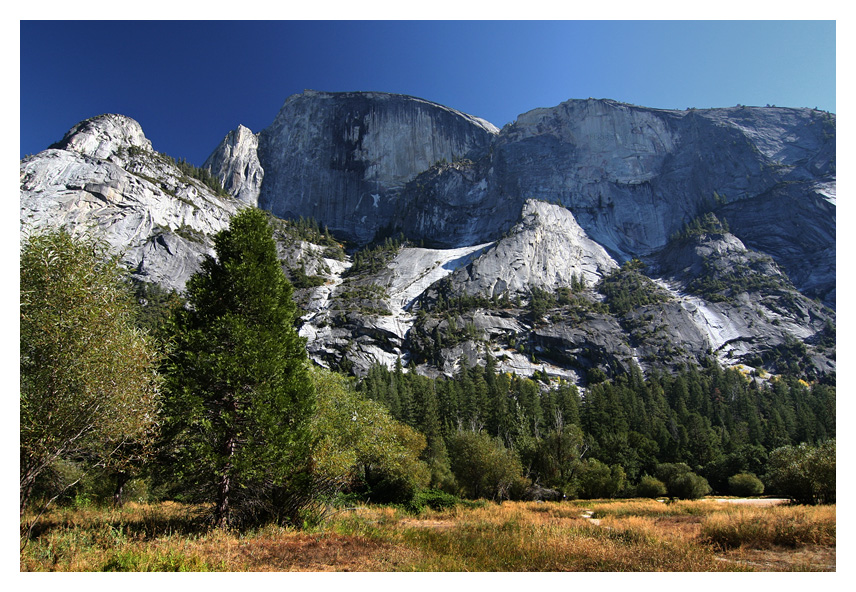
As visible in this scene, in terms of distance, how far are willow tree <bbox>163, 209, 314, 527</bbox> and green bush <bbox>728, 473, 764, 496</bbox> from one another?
57353 millimetres

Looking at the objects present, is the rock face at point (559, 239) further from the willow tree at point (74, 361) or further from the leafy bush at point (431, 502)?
the willow tree at point (74, 361)

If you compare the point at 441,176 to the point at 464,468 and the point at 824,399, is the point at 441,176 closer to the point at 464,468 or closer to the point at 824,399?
the point at 824,399

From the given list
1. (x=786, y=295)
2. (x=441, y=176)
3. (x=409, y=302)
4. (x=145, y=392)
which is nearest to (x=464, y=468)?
(x=145, y=392)

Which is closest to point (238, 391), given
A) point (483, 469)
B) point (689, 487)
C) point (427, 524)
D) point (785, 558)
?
point (427, 524)

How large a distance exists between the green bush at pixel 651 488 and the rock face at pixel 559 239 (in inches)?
2194

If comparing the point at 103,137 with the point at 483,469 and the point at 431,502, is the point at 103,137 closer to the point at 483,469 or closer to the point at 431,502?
the point at 483,469

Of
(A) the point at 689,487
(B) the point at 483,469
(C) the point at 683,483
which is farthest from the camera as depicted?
(C) the point at 683,483

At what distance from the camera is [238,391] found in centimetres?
1238

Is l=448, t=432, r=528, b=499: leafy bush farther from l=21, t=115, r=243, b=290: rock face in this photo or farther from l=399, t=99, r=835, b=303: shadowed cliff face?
l=399, t=99, r=835, b=303: shadowed cliff face

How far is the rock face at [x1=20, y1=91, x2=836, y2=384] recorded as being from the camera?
113m

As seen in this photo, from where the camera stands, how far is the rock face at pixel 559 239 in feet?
370

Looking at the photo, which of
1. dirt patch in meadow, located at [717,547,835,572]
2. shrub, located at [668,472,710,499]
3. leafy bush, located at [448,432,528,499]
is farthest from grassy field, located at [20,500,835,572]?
shrub, located at [668,472,710,499]

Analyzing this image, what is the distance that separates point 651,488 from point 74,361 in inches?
2322

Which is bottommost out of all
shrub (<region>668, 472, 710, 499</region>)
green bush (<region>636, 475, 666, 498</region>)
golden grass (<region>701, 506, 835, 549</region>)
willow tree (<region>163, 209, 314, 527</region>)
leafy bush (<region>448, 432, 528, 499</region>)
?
green bush (<region>636, 475, 666, 498</region>)
